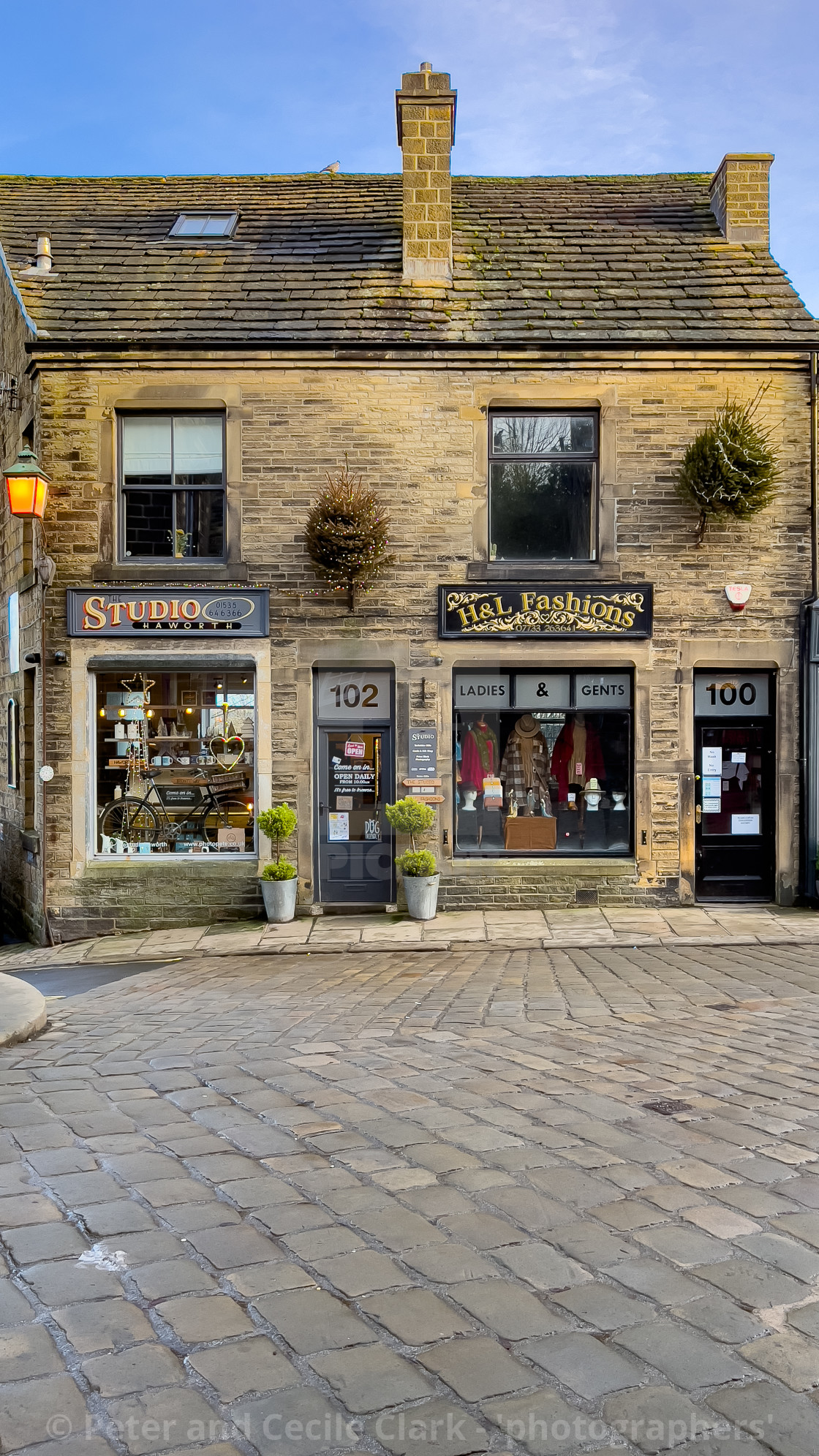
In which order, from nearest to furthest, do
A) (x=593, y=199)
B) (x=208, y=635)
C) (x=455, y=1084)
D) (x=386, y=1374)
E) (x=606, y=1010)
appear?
(x=386, y=1374)
(x=455, y=1084)
(x=606, y=1010)
(x=208, y=635)
(x=593, y=199)

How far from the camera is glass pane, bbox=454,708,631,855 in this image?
12.5 metres

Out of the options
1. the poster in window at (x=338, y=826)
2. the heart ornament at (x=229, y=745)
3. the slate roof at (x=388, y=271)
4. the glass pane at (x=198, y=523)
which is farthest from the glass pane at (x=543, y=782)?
the slate roof at (x=388, y=271)

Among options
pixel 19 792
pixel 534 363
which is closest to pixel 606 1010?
pixel 534 363

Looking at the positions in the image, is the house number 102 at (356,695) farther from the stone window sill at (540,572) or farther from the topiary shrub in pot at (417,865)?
the stone window sill at (540,572)

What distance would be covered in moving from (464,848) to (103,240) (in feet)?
30.9

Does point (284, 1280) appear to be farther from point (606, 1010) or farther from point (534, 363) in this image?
point (534, 363)

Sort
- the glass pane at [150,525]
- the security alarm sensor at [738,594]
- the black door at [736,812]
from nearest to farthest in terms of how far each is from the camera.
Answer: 1. the security alarm sensor at [738,594]
2. the glass pane at [150,525]
3. the black door at [736,812]

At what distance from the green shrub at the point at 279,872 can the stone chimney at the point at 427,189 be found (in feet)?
24.3

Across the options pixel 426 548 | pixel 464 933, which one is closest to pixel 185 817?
pixel 464 933

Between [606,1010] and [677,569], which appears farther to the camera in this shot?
[677,569]

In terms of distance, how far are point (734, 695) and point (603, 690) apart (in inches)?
63.7

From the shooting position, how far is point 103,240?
13781 mm

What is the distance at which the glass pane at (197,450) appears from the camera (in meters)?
12.4

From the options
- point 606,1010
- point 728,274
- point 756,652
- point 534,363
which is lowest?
point 606,1010
